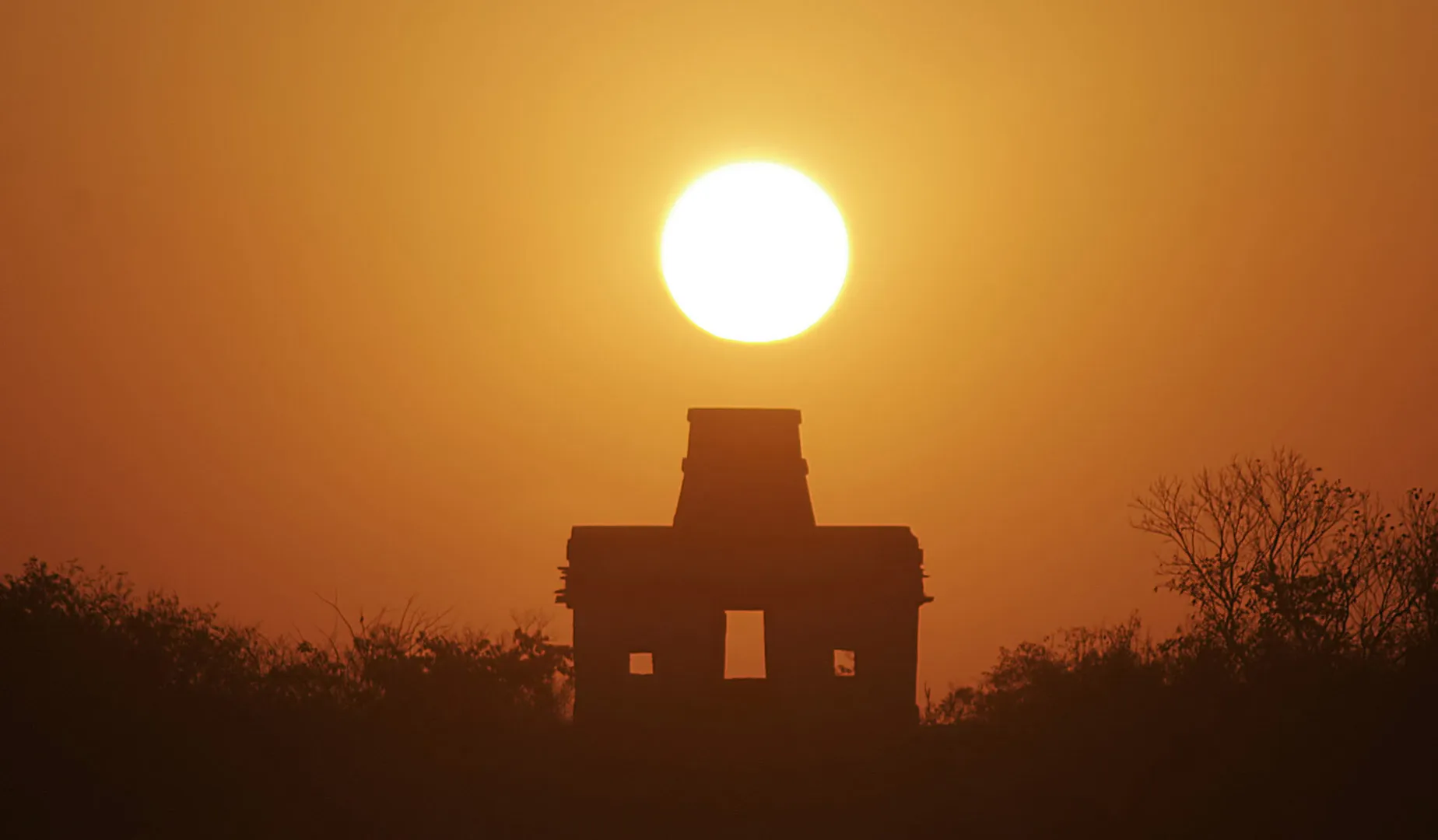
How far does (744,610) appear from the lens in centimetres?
2355

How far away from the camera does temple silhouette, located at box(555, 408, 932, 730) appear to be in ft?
75.4

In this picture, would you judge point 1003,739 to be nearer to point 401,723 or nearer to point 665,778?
point 665,778

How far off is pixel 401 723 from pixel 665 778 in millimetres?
4890

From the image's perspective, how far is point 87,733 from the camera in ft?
70.8

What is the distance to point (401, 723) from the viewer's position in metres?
23.7

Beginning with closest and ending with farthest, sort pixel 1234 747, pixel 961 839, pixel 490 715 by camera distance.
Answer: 1. pixel 961 839
2. pixel 1234 747
3. pixel 490 715

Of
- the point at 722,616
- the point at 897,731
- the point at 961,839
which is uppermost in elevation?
the point at 722,616

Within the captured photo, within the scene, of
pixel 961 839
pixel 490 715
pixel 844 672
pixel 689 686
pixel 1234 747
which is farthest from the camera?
pixel 844 672

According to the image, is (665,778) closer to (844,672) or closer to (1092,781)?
(1092,781)

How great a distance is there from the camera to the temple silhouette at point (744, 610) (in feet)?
75.4

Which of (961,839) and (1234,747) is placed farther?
(1234,747)

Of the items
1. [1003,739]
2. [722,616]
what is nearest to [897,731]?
[1003,739]

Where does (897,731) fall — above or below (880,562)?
below

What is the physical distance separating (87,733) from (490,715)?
6.09 meters
